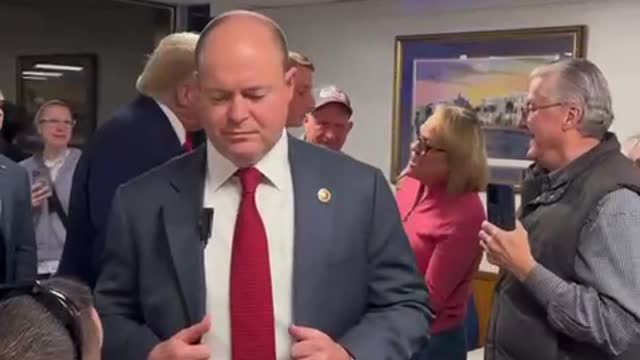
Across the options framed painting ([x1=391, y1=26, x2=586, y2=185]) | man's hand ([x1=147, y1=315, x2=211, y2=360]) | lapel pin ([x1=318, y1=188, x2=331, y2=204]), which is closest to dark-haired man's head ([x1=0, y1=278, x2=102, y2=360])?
man's hand ([x1=147, y1=315, x2=211, y2=360])

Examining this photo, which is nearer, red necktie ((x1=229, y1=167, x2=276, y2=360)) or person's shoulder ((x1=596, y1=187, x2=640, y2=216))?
red necktie ((x1=229, y1=167, x2=276, y2=360))

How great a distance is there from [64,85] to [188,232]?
199 inches

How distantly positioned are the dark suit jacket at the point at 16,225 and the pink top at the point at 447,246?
122 cm

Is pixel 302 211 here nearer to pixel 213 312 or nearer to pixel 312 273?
pixel 312 273

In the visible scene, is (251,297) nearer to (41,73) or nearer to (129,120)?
(129,120)

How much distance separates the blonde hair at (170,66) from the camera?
228 centimetres

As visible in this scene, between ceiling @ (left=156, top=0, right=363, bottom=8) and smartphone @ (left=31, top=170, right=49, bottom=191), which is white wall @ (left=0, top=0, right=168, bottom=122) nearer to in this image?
ceiling @ (left=156, top=0, right=363, bottom=8)

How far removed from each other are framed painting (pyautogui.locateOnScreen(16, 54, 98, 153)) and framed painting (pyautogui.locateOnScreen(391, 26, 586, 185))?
2272 millimetres

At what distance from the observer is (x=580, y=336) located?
208cm

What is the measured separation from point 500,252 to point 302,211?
0.80 meters

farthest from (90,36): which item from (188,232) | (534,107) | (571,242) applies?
(188,232)

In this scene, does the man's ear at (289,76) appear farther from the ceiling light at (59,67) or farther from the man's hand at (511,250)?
the ceiling light at (59,67)

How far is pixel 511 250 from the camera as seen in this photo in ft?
7.06

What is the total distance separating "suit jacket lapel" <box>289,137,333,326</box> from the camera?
4.95 ft
